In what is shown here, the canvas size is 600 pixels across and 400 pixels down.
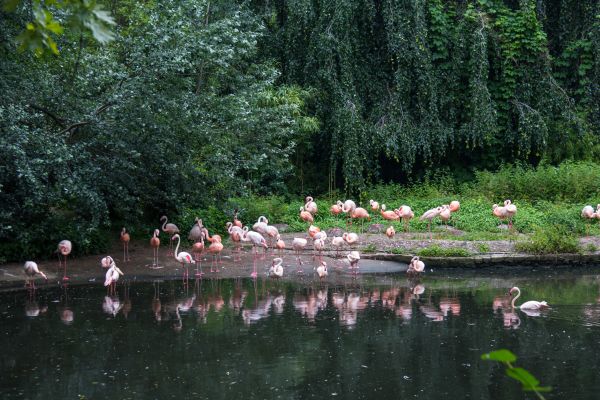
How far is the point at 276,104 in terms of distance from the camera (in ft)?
61.2

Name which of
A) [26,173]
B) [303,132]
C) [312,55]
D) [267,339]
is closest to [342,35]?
[312,55]

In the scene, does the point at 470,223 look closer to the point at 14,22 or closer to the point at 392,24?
the point at 392,24

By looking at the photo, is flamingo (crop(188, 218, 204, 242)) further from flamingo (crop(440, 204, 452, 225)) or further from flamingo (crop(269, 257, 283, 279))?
flamingo (crop(440, 204, 452, 225))

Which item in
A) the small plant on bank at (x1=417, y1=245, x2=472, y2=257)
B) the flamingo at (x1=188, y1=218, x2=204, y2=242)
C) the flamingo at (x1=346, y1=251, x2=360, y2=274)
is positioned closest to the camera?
the flamingo at (x1=346, y1=251, x2=360, y2=274)

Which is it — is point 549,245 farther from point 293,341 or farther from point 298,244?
point 293,341

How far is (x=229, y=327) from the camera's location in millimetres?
10016

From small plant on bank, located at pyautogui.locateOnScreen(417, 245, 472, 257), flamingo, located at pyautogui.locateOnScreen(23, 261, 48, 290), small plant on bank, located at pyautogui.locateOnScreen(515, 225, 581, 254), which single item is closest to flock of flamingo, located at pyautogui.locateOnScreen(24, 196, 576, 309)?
flamingo, located at pyautogui.locateOnScreen(23, 261, 48, 290)

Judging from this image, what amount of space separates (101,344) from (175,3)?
850 cm

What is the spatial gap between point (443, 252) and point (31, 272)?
7.20 metres

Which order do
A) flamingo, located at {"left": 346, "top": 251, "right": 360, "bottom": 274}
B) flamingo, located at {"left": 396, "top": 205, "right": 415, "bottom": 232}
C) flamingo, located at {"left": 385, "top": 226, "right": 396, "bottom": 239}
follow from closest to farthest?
flamingo, located at {"left": 346, "top": 251, "right": 360, "bottom": 274}, flamingo, located at {"left": 385, "top": 226, "right": 396, "bottom": 239}, flamingo, located at {"left": 396, "top": 205, "right": 415, "bottom": 232}

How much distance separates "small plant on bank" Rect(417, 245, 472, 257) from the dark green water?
4.93ft

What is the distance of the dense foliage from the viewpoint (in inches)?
516

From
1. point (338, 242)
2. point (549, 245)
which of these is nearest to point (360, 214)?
point (338, 242)

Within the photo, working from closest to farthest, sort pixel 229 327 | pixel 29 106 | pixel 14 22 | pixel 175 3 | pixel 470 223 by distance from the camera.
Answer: pixel 229 327
pixel 14 22
pixel 29 106
pixel 175 3
pixel 470 223
